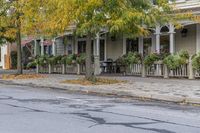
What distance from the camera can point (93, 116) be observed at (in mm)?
10977

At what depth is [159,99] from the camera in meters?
15.2

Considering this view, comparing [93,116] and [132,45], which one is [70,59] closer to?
[132,45]

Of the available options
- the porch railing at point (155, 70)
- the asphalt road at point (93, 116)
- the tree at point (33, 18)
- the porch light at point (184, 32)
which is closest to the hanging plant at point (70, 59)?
the tree at point (33, 18)

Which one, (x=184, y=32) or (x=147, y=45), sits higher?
(x=184, y=32)

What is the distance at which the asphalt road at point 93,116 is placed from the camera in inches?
362

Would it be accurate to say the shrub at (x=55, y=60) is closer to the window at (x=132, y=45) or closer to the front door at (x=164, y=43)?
the window at (x=132, y=45)

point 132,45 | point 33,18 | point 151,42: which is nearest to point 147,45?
point 151,42

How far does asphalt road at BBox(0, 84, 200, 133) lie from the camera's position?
9.20 metres

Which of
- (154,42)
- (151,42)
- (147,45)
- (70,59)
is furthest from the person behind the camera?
(147,45)

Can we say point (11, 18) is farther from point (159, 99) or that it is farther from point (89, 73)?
point (159, 99)

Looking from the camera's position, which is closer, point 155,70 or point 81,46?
point 155,70

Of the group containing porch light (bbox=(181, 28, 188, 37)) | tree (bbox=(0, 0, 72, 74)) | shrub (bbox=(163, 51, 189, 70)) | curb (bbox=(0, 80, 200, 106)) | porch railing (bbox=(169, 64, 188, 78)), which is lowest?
curb (bbox=(0, 80, 200, 106))

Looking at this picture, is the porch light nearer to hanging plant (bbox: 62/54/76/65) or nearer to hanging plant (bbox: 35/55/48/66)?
hanging plant (bbox: 62/54/76/65)

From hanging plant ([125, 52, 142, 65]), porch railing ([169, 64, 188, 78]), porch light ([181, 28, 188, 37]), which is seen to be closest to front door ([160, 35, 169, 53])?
porch light ([181, 28, 188, 37])
